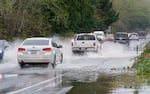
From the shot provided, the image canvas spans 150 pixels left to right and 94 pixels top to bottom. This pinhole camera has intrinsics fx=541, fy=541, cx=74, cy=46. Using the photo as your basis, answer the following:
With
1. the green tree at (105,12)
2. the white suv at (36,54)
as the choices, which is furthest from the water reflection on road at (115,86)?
the green tree at (105,12)

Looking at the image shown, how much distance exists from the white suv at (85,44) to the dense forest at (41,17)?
37.1ft

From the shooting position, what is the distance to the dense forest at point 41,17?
176ft

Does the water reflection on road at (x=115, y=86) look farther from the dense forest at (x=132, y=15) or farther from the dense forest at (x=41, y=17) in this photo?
the dense forest at (x=132, y=15)

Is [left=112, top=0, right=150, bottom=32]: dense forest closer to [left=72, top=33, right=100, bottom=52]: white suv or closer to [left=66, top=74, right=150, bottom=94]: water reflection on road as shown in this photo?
[left=72, top=33, right=100, bottom=52]: white suv

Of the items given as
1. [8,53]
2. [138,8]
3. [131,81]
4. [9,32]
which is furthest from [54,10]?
[138,8]

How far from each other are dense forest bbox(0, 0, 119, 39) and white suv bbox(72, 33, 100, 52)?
11295mm

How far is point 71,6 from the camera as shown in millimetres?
66375

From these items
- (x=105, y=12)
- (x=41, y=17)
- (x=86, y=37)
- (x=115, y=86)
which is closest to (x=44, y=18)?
(x=41, y=17)

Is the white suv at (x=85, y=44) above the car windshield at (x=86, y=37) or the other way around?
the other way around

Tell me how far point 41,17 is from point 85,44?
17235 mm

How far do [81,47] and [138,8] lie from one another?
12239 cm

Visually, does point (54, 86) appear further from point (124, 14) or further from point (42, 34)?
point (124, 14)

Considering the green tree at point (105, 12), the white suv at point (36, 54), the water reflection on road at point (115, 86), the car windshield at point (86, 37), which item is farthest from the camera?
the green tree at point (105, 12)

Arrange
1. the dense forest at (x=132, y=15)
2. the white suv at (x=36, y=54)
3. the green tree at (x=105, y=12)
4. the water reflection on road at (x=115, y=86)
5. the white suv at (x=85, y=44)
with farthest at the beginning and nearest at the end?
the dense forest at (x=132, y=15), the green tree at (x=105, y=12), the white suv at (x=85, y=44), the white suv at (x=36, y=54), the water reflection on road at (x=115, y=86)
